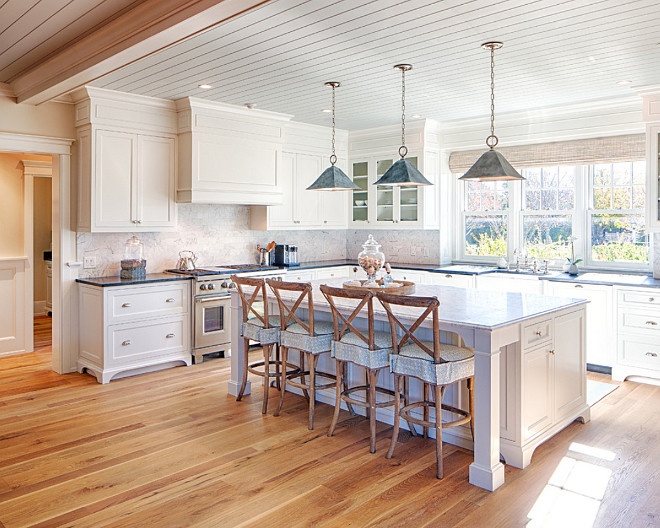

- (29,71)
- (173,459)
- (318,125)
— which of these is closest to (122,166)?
(29,71)

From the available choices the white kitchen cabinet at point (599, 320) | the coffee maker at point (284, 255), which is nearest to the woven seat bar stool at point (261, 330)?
the coffee maker at point (284, 255)

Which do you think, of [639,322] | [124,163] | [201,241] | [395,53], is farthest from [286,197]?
[639,322]

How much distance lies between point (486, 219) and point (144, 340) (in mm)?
4063

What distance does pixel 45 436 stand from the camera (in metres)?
3.61

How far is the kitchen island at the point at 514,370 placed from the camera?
291cm

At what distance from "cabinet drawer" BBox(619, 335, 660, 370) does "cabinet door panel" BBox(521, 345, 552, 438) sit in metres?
1.90

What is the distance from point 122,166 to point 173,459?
2.93 m

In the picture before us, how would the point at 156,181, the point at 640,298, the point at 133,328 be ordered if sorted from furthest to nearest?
1. the point at 156,181
2. the point at 133,328
3. the point at 640,298

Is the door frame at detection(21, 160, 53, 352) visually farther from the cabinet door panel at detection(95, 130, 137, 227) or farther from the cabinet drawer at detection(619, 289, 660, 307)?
the cabinet drawer at detection(619, 289, 660, 307)

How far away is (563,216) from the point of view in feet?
19.6

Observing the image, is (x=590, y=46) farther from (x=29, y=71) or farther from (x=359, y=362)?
(x=29, y=71)

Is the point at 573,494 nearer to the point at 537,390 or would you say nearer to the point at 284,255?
the point at 537,390

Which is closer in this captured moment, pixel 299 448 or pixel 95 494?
pixel 95 494

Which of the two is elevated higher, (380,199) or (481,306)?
(380,199)
